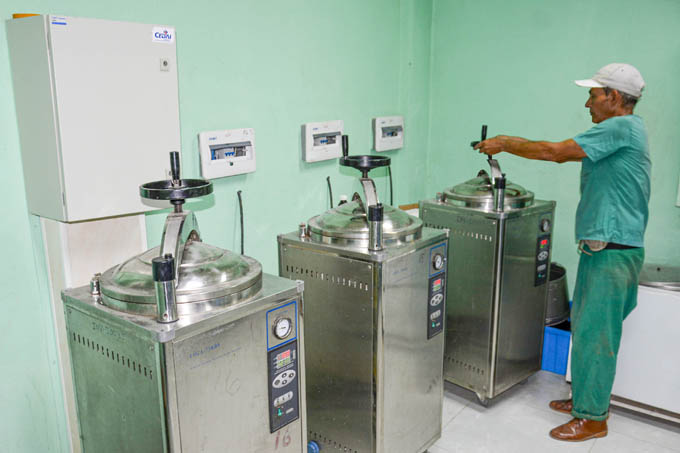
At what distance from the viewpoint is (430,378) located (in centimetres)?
219

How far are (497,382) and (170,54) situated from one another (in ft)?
6.91

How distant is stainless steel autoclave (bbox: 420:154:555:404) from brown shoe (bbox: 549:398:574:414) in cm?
20

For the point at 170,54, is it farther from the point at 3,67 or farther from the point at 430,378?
the point at 430,378

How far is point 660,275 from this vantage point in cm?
283

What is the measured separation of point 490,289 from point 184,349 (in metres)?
1.71

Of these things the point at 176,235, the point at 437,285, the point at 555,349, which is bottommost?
the point at 555,349

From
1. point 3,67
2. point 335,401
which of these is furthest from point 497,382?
point 3,67

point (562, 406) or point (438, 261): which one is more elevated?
point (438, 261)

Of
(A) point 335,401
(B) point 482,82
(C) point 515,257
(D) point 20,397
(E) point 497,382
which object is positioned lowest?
(E) point 497,382

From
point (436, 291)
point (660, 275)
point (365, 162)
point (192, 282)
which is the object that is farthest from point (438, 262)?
point (660, 275)

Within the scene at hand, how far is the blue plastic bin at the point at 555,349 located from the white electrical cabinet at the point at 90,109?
227 cm

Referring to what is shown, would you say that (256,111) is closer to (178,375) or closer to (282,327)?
(282,327)

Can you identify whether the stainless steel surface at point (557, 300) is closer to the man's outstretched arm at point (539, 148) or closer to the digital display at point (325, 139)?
the man's outstretched arm at point (539, 148)

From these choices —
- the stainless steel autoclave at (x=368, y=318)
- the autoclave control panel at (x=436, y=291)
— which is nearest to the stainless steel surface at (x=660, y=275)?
the autoclave control panel at (x=436, y=291)
